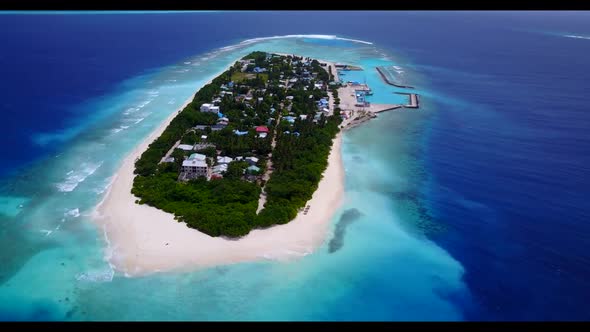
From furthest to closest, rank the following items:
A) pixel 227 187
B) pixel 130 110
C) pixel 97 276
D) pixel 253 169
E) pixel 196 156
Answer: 1. pixel 130 110
2. pixel 196 156
3. pixel 253 169
4. pixel 227 187
5. pixel 97 276

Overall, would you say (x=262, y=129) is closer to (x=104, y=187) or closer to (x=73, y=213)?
(x=104, y=187)

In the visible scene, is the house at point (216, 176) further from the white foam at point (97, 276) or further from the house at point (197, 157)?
the white foam at point (97, 276)

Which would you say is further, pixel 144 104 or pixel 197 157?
pixel 144 104

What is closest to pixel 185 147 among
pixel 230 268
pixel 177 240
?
pixel 177 240

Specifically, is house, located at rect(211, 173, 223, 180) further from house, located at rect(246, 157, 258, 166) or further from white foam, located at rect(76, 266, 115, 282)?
white foam, located at rect(76, 266, 115, 282)

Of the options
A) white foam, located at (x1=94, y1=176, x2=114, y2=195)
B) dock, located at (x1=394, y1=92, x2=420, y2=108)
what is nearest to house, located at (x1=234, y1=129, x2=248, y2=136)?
white foam, located at (x1=94, y1=176, x2=114, y2=195)
